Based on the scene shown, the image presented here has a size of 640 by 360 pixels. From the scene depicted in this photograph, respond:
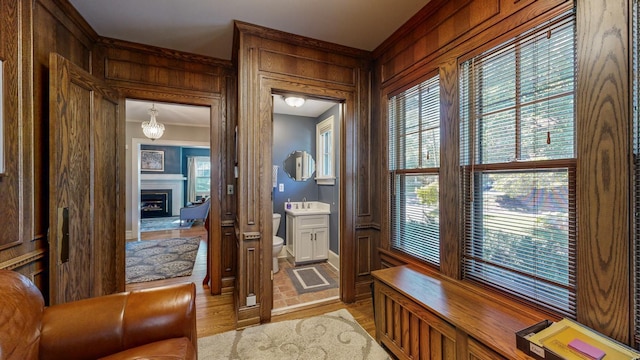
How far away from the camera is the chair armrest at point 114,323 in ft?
3.57

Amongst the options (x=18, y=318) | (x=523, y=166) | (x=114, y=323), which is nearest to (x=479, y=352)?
(x=523, y=166)

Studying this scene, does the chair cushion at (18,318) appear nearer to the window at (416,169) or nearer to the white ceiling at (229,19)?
the white ceiling at (229,19)

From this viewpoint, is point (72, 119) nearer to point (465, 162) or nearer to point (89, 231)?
point (89, 231)

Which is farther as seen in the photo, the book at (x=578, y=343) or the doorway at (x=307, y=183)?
the doorway at (x=307, y=183)

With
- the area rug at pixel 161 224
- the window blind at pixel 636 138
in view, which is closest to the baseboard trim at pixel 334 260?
the window blind at pixel 636 138

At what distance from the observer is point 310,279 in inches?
126

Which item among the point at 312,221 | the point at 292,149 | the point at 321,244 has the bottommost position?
the point at 321,244

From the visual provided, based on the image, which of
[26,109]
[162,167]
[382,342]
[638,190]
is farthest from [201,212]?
[638,190]

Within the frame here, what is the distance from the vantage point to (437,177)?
6.36 feet

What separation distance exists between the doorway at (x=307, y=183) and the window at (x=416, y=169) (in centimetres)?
110

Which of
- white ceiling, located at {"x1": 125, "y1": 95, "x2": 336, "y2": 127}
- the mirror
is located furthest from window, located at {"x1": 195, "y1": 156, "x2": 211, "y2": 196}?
the mirror

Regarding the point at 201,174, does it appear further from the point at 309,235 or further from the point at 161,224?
the point at 309,235

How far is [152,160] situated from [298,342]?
8.32m

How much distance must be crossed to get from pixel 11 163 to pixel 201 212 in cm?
Result: 567
